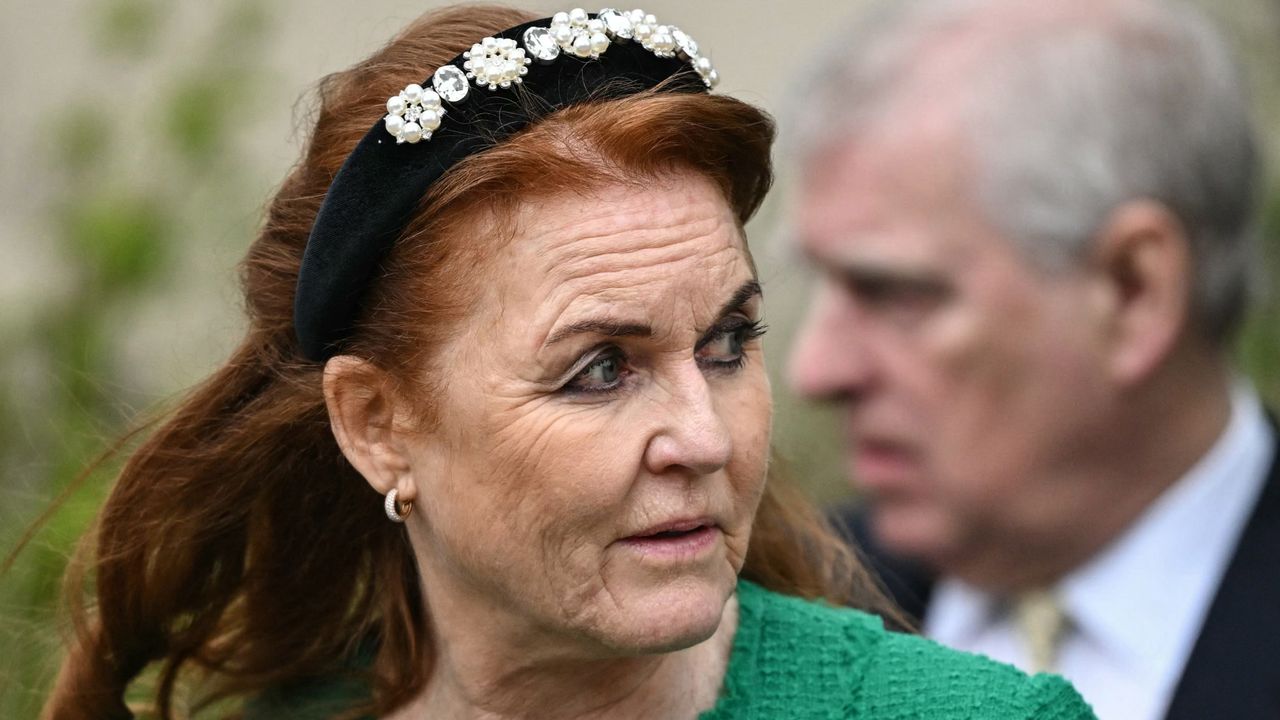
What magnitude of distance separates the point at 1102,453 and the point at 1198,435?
212mm

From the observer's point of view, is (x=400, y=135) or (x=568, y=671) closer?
(x=400, y=135)

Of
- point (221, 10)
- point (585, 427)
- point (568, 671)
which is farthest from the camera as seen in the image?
point (221, 10)

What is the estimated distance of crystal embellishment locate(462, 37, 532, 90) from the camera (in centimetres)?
263

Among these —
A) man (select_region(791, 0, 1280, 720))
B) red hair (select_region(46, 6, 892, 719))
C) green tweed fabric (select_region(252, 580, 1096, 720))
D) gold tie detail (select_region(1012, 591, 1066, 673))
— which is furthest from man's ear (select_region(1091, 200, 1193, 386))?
green tweed fabric (select_region(252, 580, 1096, 720))

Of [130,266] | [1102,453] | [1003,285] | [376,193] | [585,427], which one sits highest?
[376,193]

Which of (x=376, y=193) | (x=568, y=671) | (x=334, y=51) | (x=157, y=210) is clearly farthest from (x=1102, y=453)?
(x=334, y=51)

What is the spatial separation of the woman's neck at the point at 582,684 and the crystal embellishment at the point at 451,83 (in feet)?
2.77

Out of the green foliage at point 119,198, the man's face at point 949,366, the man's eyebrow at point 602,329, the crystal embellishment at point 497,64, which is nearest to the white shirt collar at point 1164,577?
the man's face at point 949,366

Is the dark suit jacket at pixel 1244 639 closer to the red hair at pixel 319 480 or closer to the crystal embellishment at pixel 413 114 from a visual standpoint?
the red hair at pixel 319 480

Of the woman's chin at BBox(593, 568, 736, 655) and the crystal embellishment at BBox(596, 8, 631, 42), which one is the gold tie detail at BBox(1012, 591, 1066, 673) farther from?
the crystal embellishment at BBox(596, 8, 631, 42)

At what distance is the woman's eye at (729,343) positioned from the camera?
2.69 metres

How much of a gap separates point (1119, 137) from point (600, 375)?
1.99 meters

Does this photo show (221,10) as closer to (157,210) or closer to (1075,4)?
(157,210)

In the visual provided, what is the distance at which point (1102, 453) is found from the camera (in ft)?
13.4
